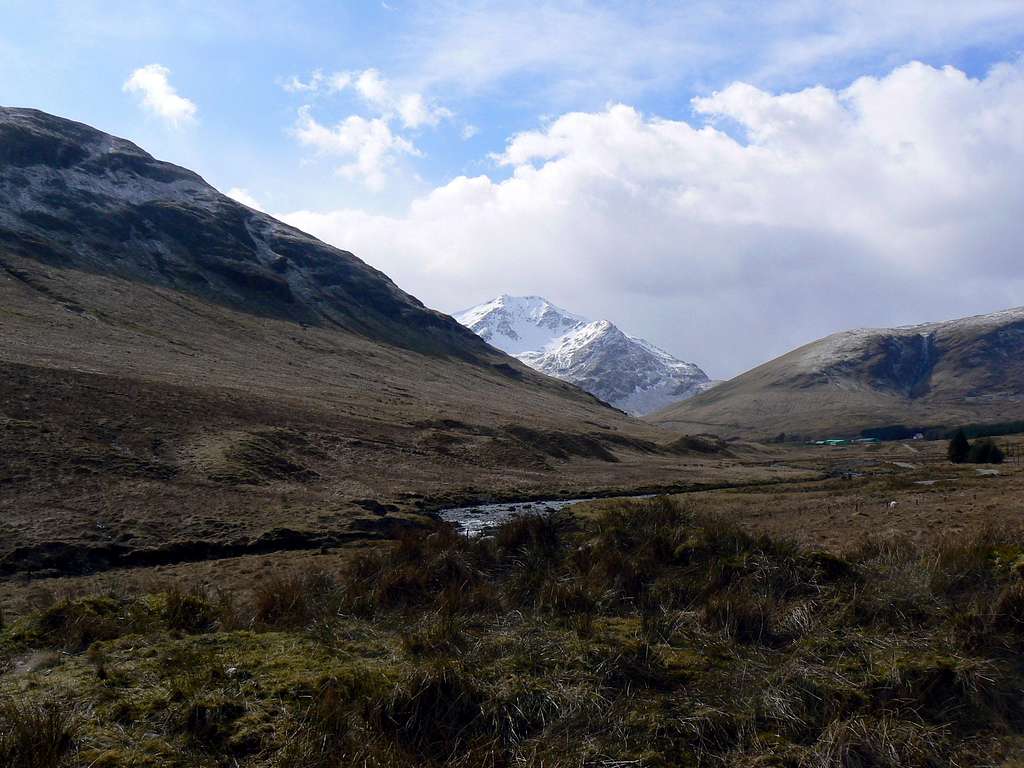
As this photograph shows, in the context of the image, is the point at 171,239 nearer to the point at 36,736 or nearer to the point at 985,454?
the point at 985,454

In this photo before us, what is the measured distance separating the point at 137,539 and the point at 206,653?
1557cm

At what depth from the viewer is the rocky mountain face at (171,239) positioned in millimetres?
106062

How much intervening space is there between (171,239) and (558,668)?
141280 millimetres

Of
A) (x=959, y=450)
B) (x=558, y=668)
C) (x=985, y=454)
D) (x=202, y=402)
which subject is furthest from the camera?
(x=959, y=450)

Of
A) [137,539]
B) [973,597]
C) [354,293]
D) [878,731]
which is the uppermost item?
[354,293]

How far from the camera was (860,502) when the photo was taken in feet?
72.7

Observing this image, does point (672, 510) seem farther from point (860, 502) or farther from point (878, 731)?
point (860, 502)

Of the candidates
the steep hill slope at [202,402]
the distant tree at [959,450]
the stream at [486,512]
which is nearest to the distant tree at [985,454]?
the distant tree at [959,450]

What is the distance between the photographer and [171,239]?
5027 inches

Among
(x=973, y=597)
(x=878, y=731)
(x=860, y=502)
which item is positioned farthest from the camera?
(x=860, y=502)

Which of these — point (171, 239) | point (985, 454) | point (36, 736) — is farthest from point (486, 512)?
point (171, 239)

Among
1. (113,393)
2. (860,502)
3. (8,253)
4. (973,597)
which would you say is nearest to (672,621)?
(973,597)

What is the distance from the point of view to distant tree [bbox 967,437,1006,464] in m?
51.1

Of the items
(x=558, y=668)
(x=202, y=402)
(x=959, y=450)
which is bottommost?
(x=202, y=402)
